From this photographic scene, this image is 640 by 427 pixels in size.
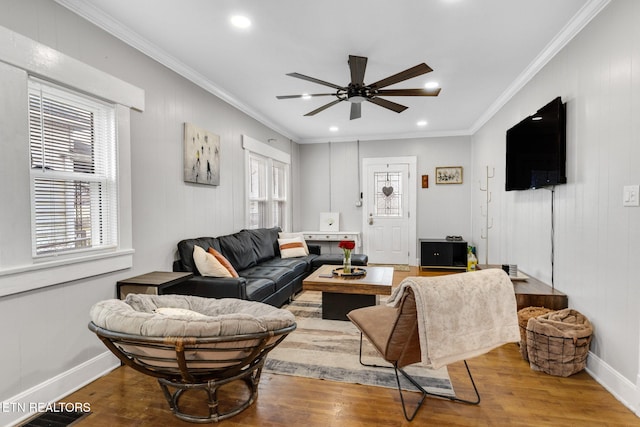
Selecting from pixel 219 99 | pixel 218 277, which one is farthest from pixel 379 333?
pixel 219 99

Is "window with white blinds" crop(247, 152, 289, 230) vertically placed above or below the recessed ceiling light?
below

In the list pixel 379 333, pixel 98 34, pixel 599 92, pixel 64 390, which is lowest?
pixel 64 390

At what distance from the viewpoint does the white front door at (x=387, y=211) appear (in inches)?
259

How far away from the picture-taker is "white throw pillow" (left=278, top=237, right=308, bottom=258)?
4941 mm

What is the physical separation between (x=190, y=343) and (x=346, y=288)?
71.1 inches

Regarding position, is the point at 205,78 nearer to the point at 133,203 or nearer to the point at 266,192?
the point at 133,203

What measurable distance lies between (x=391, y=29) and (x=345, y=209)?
4471mm

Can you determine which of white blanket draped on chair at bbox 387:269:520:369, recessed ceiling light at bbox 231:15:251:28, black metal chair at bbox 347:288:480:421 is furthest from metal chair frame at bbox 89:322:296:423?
recessed ceiling light at bbox 231:15:251:28

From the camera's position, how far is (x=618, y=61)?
214cm

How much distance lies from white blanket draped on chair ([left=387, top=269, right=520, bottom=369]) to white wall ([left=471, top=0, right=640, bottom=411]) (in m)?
0.77

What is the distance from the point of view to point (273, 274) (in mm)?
3709

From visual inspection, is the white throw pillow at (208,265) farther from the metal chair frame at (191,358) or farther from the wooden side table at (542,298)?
the wooden side table at (542,298)

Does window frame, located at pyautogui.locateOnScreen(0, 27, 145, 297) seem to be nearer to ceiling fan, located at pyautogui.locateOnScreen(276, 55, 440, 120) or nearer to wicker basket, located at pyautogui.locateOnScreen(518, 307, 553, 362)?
ceiling fan, located at pyautogui.locateOnScreen(276, 55, 440, 120)

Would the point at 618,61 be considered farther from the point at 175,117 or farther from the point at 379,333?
the point at 175,117
